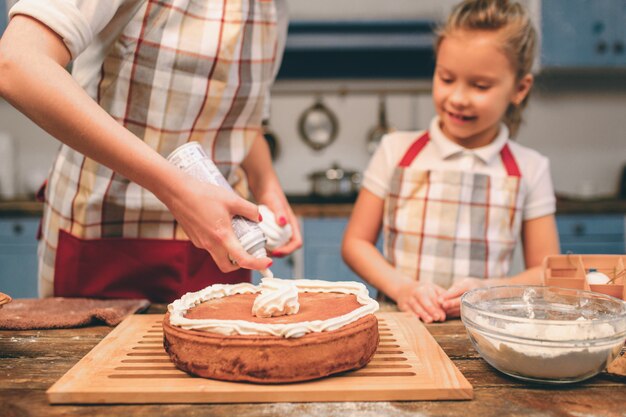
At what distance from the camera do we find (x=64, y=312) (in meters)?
1.07

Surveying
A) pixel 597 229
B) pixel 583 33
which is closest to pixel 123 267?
pixel 597 229

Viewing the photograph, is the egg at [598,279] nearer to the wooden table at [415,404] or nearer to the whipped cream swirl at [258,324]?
the wooden table at [415,404]

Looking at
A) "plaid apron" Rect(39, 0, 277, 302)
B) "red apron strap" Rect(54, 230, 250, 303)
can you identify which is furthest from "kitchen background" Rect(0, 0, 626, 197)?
"red apron strap" Rect(54, 230, 250, 303)

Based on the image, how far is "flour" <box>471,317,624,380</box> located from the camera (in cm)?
71

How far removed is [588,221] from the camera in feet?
9.11

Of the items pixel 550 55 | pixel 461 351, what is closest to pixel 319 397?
pixel 461 351

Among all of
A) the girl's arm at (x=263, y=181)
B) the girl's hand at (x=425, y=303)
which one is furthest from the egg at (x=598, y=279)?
the girl's arm at (x=263, y=181)

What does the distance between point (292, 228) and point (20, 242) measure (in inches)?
81.6

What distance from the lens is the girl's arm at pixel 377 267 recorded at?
3.67 ft

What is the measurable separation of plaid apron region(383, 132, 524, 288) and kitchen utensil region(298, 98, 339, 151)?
1.87 m

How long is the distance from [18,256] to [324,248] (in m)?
1.50

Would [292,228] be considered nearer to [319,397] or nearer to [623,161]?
[319,397]

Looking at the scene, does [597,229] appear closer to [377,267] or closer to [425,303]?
[377,267]

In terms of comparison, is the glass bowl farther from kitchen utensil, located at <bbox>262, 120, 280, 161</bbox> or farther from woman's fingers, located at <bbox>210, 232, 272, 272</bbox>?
kitchen utensil, located at <bbox>262, 120, 280, 161</bbox>
